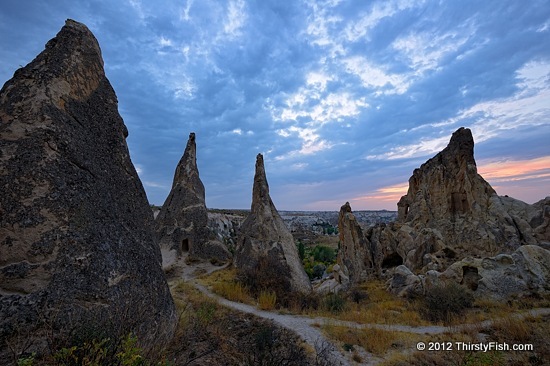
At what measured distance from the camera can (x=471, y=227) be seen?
1845 cm

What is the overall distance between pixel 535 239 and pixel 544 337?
48.4 feet

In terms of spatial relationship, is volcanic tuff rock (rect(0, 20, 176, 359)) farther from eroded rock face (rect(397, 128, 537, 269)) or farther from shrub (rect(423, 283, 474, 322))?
eroded rock face (rect(397, 128, 537, 269))

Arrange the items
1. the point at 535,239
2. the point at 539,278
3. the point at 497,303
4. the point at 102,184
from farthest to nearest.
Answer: the point at 535,239, the point at 539,278, the point at 497,303, the point at 102,184

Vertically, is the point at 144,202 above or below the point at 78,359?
above

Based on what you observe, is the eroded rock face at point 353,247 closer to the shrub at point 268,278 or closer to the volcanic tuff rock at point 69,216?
the shrub at point 268,278

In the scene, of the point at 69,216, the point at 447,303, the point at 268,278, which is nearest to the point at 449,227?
the point at 447,303

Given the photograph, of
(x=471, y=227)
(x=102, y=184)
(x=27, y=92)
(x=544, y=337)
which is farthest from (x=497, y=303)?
(x=27, y=92)

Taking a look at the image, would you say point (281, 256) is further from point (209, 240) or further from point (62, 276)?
point (62, 276)

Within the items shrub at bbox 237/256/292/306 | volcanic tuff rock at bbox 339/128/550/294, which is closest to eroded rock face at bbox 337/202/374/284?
volcanic tuff rock at bbox 339/128/550/294

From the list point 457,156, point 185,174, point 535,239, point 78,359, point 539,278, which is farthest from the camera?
point 457,156

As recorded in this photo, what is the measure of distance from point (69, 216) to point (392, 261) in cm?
2074

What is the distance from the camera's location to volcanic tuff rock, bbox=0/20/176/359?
2.96 meters

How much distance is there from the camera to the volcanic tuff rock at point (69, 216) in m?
2.96

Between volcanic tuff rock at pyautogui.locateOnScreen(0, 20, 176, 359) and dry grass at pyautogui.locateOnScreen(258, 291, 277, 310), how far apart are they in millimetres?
4901
